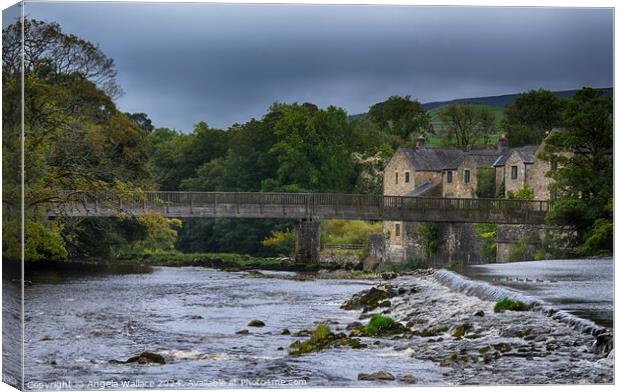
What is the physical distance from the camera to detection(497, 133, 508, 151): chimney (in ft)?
55.1

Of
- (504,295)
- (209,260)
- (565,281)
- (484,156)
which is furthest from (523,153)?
(209,260)

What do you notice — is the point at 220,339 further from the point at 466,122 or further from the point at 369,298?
the point at 369,298

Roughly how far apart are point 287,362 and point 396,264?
5.34 m

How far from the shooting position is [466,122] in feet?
53.1

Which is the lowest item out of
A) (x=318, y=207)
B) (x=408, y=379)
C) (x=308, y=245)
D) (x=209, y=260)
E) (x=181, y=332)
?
(x=408, y=379)

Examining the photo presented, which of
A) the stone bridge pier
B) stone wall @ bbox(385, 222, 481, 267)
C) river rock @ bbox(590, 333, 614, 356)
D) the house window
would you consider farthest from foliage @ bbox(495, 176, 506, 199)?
river rock @ bbox(590, 333, 614, 356)

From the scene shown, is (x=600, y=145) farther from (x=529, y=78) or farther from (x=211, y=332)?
(x=211, y=332)

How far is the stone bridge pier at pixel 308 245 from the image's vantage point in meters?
20.0

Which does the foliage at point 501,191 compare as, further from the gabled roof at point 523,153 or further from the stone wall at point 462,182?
the gabled roof at point 523,153

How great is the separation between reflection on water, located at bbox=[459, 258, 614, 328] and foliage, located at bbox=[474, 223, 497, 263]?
18 centimetres

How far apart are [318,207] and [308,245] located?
8.12 ft

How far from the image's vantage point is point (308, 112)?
656 inches

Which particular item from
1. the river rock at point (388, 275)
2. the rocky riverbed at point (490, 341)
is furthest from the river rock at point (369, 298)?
the river rock at point (388, 275)

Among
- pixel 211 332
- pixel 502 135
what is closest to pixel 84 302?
pixel 211 332
